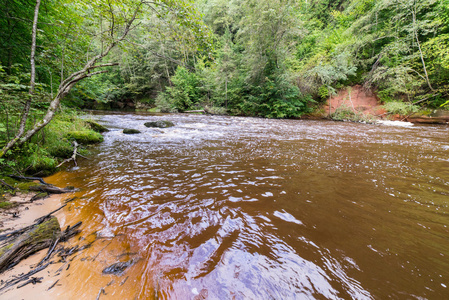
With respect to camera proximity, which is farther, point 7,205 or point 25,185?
point 25,185

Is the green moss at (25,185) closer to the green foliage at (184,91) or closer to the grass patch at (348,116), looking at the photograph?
the grass patch at (348,116)

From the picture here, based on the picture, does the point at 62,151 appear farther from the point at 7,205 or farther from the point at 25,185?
the point at 7,205

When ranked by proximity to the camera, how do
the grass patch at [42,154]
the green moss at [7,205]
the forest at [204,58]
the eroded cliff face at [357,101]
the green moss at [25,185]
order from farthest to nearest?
1. the eroded cliff face at [357,101]
2. the forest at [204,58]
3. the grass patch at [42,154]
4. the green moss at [25,185]
5. the green moss at [7,205]

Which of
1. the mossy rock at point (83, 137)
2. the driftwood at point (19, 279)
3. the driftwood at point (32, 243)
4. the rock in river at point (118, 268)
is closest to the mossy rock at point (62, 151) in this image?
the mossy rock at point (83, 137)

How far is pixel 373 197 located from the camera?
241 centimetres

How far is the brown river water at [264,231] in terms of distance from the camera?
4.18 ft

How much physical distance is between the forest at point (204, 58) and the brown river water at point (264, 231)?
1714 millimetres

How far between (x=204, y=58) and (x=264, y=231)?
12.2m

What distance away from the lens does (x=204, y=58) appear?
1141cm

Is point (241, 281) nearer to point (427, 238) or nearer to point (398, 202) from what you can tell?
point (427, 238)

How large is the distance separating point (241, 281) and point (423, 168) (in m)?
4.75

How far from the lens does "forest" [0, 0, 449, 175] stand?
128 inches

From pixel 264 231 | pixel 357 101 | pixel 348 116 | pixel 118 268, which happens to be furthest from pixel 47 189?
pixel 357 101

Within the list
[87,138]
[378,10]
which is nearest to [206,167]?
[87,138]
